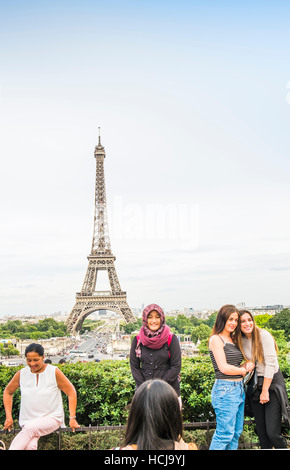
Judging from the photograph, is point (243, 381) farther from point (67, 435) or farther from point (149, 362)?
point (67, 435)

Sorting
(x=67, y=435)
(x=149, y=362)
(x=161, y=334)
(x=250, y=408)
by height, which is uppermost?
(x=161, y=334)

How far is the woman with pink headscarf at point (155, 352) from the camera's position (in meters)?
3.41

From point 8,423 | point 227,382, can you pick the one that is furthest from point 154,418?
point 8,423

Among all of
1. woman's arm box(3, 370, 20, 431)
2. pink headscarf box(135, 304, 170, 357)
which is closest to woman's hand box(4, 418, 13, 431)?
woman's arm box(3, 370, 20, 431)

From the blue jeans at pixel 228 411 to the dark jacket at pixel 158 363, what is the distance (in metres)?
0.39

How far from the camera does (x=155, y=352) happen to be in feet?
11.4

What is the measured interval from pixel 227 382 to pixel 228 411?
233 millimetres

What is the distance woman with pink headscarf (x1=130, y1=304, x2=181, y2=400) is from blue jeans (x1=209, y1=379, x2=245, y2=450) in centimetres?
39

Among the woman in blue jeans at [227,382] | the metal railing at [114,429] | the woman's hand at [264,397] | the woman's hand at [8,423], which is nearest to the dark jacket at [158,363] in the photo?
the woman in blue jeans at [227,382]

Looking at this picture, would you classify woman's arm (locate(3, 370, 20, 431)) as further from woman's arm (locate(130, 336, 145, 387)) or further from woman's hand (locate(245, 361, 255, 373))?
woman's hand (locate(245, 361, 255, 373))
